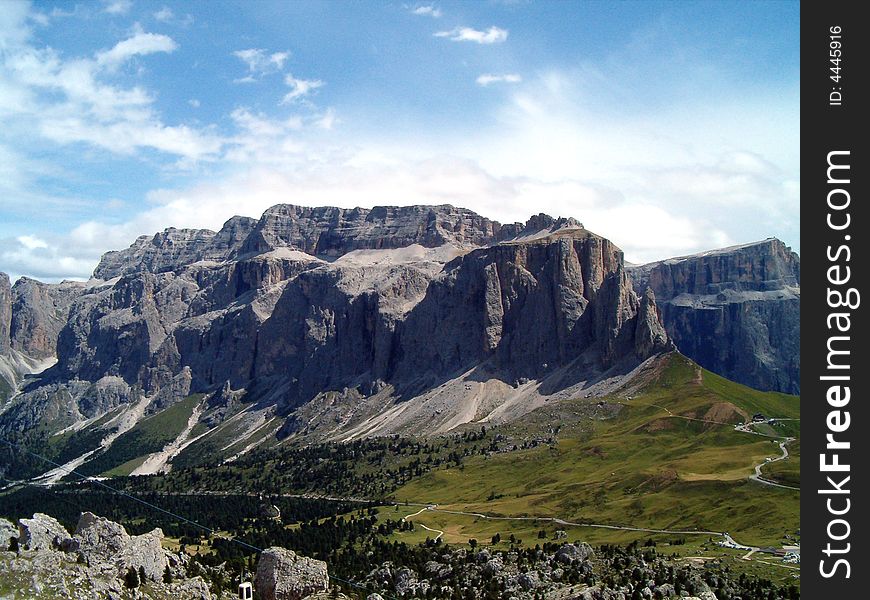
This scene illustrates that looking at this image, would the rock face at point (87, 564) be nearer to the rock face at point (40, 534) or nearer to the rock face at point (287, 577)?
the rock face at point (40, 534)

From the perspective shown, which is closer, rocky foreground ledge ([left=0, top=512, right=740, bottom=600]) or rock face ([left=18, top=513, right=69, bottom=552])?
rocky foreground ledge ([left=0, top=512, right=740, bottom=600])

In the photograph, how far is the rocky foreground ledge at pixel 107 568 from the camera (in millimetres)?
57750

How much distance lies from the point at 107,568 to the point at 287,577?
21.8 metres

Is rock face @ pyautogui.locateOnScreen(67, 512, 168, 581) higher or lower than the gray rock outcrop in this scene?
lower

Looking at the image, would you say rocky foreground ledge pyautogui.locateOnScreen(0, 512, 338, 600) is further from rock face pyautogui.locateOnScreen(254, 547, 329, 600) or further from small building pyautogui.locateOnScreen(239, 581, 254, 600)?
small building pyautogui.locateOnScreen(239, 581, 254, 600)

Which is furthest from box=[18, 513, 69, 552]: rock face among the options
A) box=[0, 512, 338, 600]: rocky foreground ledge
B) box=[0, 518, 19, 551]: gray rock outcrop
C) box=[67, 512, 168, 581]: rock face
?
box=[67, 512, 168, 581]: rock face

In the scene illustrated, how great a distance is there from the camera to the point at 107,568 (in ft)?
213

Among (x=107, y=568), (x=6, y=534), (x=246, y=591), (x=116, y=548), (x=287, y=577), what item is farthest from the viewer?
(x=287, y=577)

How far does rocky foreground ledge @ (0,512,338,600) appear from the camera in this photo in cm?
5775

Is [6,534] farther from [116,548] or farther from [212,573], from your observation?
[212,573]

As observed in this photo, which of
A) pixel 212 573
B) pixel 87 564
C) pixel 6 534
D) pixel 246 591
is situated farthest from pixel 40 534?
pixel 212 573

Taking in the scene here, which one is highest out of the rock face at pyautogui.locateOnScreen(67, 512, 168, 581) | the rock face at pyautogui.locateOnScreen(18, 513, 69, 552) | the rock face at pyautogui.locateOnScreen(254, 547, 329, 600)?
the rock face at pyautogui.locateOnScreen(18, 513, 69, 552)
